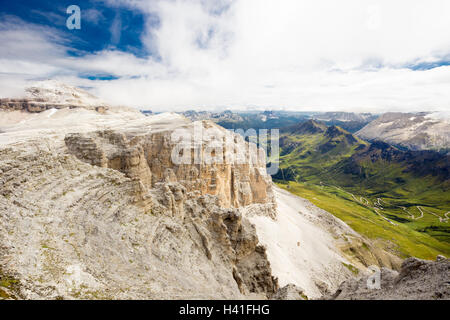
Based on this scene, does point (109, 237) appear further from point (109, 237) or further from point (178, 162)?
point (178, 162)

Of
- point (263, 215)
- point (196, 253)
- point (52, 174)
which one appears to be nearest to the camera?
point (52, 174)

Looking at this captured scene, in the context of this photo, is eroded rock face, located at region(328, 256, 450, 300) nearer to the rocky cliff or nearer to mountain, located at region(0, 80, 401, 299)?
mountain, located at region(0, 80, 401, 299)

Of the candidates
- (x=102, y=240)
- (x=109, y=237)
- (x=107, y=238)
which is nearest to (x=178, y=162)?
(x=109, y=237)

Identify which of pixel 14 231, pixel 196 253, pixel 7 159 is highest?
pixel 7 159

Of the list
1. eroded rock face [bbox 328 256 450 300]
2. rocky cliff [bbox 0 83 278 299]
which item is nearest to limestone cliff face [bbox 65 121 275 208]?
rocky cliff [bbox 0 83 278 299]

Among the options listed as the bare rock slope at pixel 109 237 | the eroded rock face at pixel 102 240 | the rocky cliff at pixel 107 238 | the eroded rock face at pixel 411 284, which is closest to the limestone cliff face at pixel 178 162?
the bare rock slope at pixel 109 237
